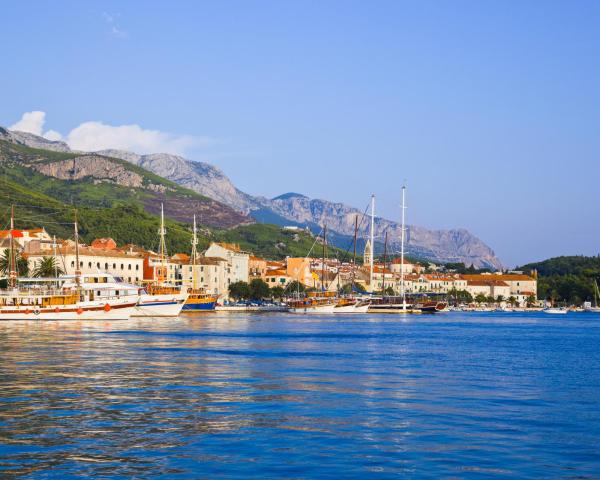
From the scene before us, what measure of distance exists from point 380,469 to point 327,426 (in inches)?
203

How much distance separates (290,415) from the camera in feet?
87.5

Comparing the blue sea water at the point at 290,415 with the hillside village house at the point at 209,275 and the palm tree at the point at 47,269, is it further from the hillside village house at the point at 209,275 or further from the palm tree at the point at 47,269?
the hillside village house at the point at 209,275

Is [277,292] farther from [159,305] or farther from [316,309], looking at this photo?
[159,305]

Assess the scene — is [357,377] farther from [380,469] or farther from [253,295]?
[253,295]

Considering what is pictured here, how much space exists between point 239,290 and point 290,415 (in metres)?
148

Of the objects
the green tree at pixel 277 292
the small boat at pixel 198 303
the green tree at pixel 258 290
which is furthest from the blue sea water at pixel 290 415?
the green tree at pixel 277 292

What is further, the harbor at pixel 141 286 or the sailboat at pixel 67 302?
the harbor at pixel 141 286

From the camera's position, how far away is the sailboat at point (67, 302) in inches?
3383

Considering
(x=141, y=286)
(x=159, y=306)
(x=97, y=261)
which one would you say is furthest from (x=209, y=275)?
(x=159, y=306)

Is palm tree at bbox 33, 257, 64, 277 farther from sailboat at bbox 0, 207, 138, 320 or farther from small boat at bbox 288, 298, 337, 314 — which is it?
small boat at bbox 288, 298, 337, 314

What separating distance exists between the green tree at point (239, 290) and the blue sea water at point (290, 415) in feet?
406

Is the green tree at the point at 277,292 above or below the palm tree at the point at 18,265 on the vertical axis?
below

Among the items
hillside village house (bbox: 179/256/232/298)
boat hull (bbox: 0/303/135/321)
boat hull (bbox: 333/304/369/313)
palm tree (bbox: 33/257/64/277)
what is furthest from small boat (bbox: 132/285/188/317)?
hillside village house (bbox: 179/256/232/298)

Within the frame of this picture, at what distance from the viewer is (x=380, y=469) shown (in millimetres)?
19828
